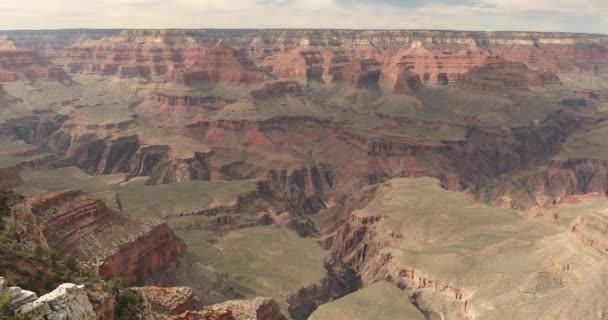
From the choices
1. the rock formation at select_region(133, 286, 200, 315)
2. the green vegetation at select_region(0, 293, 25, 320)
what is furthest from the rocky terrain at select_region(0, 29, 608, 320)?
the green vegetation at select_region(0, 293, 25, 320)

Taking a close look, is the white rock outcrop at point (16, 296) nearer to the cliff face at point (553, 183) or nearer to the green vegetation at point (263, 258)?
the green vegetation at point (263, 258)

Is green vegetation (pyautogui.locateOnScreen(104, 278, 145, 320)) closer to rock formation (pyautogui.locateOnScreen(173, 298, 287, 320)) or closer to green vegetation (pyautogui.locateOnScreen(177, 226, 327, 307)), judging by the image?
rock formation (pyautogui.locateOnScreen(173, 298, 287, 320))

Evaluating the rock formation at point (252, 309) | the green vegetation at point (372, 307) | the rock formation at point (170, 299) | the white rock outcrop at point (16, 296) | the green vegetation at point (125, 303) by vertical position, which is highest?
the white rock outcrop at point (16, 296)

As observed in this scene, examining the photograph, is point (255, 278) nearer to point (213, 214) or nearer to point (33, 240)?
point (213, 214)

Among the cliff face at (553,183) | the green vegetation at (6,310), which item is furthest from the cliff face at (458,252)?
the green vegetation at (6,310)

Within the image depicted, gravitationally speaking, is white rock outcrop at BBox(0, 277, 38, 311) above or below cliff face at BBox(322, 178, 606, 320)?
above
